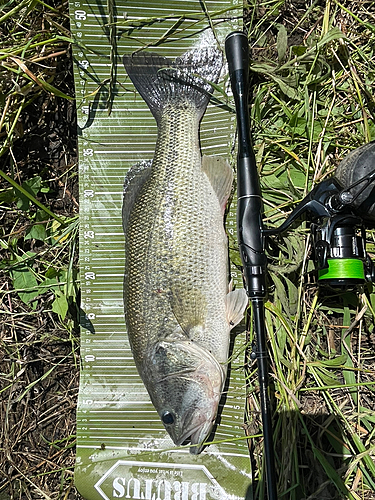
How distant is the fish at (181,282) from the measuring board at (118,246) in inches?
5.2

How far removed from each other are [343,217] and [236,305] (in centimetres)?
63

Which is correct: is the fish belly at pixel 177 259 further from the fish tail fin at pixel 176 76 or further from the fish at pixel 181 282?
the fish tail fin at pixel 176 76

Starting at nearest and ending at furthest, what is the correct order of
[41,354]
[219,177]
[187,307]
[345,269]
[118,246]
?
[345,269], [187,307], [219,177], [118,246], [41,354]

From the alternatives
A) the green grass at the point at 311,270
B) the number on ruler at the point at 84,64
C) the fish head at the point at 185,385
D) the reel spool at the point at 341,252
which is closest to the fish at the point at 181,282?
the fish head at the point at 185,385

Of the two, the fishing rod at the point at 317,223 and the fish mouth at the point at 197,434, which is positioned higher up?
the fishing rod at the point at 317,223

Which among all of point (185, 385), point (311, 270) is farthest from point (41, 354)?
point (311, 270)

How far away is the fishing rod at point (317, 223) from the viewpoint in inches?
74.1

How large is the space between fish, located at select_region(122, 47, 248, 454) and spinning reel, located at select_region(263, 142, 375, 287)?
345 millimetres

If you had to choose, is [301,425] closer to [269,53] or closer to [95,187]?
[95,187]

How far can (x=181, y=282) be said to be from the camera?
2006 millimetres

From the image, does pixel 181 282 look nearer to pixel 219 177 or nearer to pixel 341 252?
pixel 219 177

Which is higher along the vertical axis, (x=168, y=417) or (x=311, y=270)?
(x=311, y=270)

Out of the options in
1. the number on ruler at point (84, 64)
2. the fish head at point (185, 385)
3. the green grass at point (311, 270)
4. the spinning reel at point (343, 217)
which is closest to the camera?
the spinning reel at point (343, 217)

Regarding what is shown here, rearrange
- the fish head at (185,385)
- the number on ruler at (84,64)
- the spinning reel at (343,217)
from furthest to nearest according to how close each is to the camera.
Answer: the number on ruler at (84,64) → the fish head at (185,385) → the spinning reel at (343,217)
